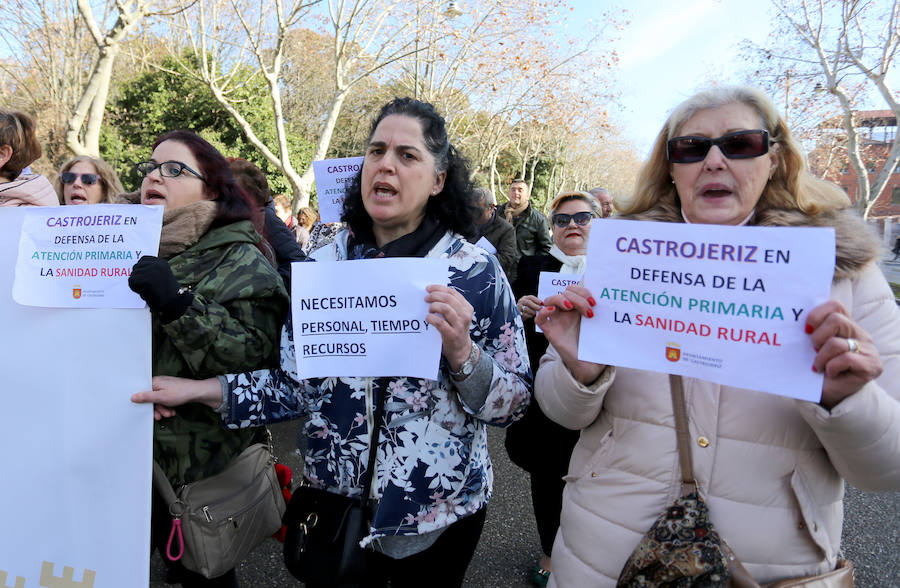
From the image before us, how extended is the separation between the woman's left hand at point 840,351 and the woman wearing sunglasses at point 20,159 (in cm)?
285

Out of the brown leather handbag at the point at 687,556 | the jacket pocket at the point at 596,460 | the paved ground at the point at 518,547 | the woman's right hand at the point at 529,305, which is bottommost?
the paved ground at the point at 518,547

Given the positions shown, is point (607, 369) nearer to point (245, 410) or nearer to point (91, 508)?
point (245, 410)

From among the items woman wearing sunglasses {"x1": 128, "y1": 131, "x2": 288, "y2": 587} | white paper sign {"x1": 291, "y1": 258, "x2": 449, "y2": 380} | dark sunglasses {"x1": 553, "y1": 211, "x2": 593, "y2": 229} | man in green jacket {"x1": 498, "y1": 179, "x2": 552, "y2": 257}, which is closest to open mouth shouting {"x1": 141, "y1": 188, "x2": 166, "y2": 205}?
woman wearing sunglasses {"x1": 128, "y1": 131, "x2": 288, "y2": 587}

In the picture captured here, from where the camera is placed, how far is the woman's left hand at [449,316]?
4.68 ft

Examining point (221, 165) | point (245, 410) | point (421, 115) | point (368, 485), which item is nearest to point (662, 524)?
point (368, 485)

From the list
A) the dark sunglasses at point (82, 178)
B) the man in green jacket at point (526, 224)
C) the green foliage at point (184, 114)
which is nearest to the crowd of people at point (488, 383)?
the dark sunglasses at point (82, 178)

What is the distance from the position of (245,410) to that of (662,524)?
4.13 ft

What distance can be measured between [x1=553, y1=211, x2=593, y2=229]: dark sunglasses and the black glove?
7.20ft

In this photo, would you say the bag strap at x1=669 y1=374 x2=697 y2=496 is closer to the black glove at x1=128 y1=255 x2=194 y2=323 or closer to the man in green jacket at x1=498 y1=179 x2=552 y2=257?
the black glove at x1=128 y1=255 x2=194 y2=323

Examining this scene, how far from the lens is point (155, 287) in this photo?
1526mm

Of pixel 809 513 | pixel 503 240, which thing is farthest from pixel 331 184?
pixel 809 513

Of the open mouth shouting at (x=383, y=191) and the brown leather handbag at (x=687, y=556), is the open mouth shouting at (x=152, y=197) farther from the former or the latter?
the brown leather handbag at (x=687, y=556)

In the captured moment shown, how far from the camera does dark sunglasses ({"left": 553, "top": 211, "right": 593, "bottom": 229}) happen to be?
3.13 meters

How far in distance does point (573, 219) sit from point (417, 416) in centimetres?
194
